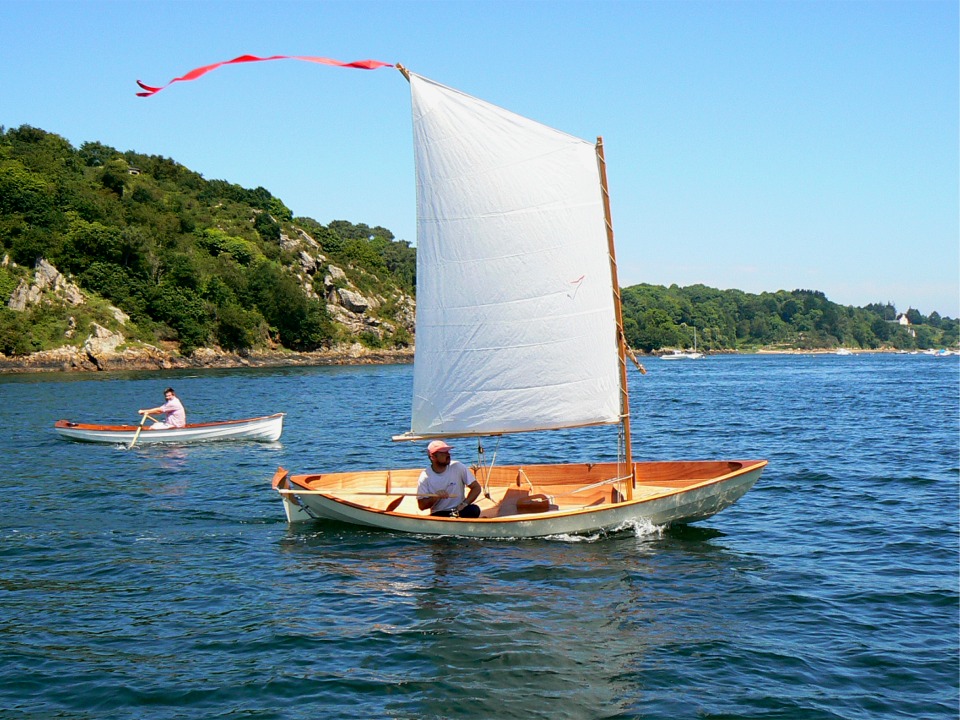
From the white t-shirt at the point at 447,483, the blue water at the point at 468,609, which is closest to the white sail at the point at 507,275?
the white t-shirt at the point at 447,483

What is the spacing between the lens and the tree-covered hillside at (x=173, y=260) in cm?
9294

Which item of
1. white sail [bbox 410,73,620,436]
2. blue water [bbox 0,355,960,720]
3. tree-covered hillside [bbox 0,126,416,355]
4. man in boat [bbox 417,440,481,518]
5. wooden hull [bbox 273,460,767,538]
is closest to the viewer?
blue water [bbox 0,355,960,720]

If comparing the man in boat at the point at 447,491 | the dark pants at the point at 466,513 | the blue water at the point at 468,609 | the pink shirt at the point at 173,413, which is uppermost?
the pink shirt at the point at 173,413

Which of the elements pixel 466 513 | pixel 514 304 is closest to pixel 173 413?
pixel 466 513

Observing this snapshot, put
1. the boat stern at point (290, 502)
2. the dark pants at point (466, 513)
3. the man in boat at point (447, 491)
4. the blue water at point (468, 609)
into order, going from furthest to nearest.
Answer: the boat stern at point (290, 502) → the dark pants at point (466, 513) → the man in boat at point (447, 491) → the blue water at point (468, 609)

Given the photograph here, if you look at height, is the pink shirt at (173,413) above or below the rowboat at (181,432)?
above

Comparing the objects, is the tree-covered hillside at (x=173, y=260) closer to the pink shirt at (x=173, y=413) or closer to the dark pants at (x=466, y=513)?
the pink shirt at (x=173, y=413)

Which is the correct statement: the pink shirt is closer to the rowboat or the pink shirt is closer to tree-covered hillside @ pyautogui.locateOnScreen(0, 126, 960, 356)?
the rowboat

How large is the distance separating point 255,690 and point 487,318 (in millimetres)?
8100

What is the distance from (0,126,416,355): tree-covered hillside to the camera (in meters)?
92.9

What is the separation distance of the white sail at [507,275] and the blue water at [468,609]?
8.96 ft

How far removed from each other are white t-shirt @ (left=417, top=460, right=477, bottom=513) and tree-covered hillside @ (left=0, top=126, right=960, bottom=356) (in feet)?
248

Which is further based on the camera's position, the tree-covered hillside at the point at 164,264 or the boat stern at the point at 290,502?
the tree-covered hillside at the point at 164,264

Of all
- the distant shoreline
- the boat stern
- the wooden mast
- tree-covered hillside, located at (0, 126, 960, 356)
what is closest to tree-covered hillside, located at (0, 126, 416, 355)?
tree-covered hillside, located at (0, 126, 960, 356)
